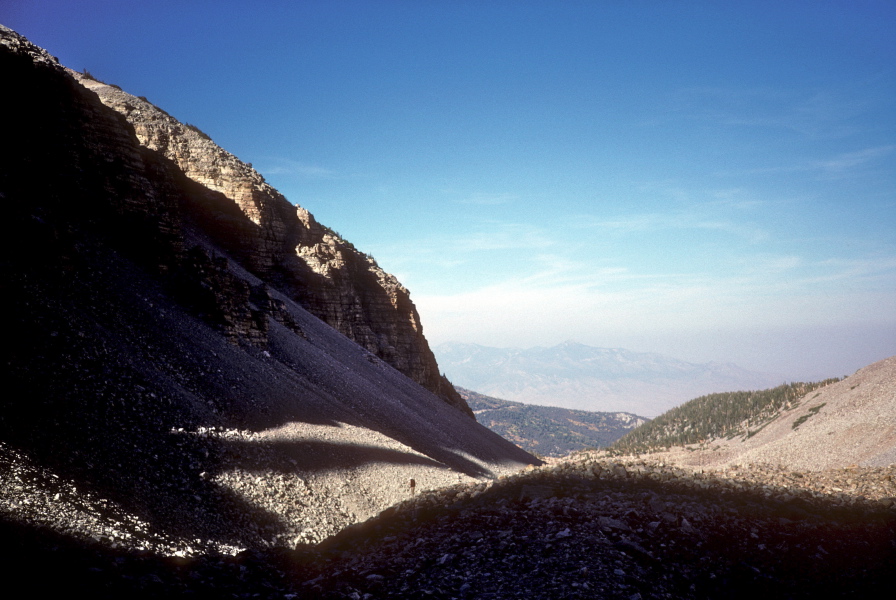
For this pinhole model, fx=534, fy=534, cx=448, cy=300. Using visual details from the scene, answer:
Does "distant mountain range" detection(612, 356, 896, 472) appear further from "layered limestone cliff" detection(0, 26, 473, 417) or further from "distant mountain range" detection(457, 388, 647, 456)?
"distant mountain range" detection(457, 388, 647, 456)

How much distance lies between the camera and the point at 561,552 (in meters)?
7.71

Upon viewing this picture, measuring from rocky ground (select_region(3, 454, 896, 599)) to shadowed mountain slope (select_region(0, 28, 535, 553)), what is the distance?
190 centimetres

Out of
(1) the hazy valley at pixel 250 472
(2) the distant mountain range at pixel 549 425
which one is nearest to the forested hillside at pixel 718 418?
(1) the hazy valley at pixel 250 472

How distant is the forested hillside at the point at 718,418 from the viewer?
52.1 meters

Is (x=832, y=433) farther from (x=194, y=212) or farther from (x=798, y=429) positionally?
(x=194, y=212)

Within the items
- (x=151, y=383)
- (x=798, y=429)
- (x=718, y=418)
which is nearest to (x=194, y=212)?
(x=151, y=383)

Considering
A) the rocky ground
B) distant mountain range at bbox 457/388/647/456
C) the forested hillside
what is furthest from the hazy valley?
distant mountain range at bbox 457/388/647/456

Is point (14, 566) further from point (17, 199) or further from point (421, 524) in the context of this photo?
point (17, 199)

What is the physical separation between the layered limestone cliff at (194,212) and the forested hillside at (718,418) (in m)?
24.8

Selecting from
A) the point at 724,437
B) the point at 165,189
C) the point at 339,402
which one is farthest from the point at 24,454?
the point at 724,437

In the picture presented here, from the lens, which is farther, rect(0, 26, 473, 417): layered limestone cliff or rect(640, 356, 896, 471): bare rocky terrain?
rect(640, 356, 896, 471): bare rocky terrain

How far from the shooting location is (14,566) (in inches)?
257

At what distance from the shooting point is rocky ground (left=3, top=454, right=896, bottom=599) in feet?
23.1

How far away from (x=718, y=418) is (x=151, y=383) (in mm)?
61413
